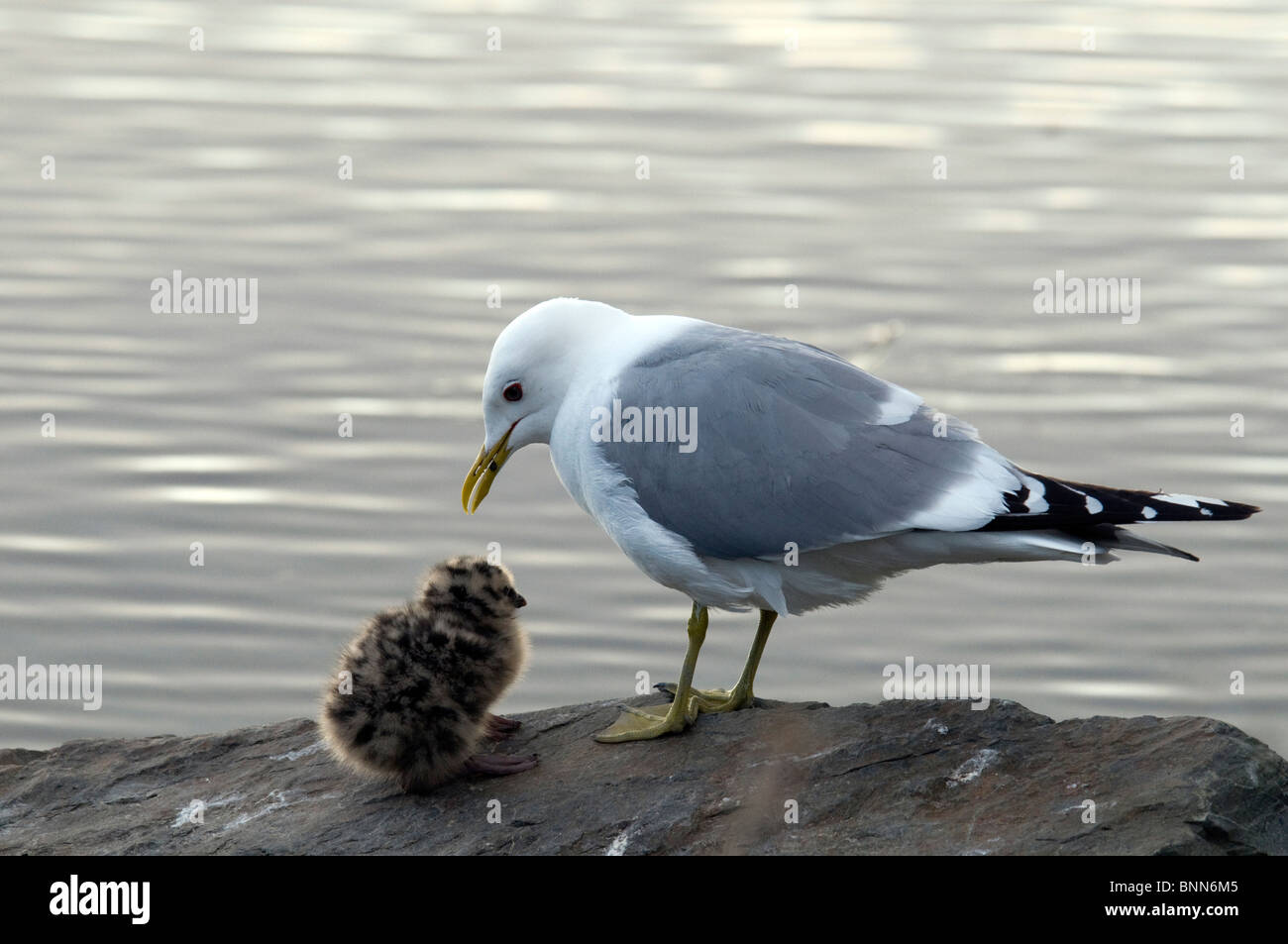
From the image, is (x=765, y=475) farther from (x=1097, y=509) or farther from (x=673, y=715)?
(x=1097, y=509)

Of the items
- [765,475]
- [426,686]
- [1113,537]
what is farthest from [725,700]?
[1113,537]

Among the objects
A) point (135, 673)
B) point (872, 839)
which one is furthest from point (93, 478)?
A: point (872, 839)

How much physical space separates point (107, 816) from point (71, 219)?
6.31 m

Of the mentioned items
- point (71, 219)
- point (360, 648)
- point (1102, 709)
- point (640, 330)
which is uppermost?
point (71, 219)

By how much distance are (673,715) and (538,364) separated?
1187 millimetres

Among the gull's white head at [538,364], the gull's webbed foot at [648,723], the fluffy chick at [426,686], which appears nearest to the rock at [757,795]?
the gull's webbed foot at [648,723]

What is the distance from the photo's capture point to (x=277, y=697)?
7.54m

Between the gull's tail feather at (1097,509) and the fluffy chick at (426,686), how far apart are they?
5.18 feet

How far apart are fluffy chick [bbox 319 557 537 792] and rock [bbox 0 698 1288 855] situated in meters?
0.14

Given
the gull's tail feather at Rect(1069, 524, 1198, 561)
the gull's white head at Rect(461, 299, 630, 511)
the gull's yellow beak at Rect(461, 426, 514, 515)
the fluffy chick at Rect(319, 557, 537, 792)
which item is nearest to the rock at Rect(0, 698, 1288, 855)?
the fluffy chick at Rect(319, 557, 537, 792)

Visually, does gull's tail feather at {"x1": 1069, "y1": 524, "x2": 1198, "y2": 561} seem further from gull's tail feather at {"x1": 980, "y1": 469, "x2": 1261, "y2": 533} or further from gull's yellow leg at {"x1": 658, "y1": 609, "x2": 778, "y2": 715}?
gull's yellow leg at {"x1": 658, "y1": 609, "x2": 778, "y2": 715}

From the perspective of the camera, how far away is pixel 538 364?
5820 mm
